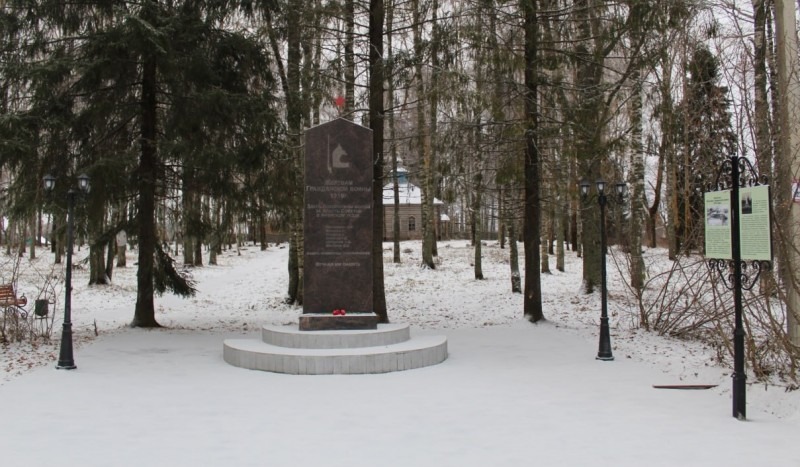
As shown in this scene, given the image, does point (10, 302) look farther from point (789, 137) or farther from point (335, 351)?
point (789, 137)

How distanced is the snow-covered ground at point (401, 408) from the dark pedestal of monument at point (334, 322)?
1384 millimetres

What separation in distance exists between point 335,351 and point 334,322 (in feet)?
2.94

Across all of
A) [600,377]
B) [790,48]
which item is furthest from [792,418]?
[790,48]

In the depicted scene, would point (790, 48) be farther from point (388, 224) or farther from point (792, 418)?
point (388, 224)

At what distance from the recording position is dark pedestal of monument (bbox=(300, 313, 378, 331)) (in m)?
10.4

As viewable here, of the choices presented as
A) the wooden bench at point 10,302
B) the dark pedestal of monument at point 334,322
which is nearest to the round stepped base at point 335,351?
the dark pedestal of monument at point 334,322

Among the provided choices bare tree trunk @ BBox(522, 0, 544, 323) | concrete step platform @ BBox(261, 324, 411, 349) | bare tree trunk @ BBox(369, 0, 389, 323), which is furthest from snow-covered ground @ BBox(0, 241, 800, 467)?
bare tree trunk @ BBox(369, 0, 389, 323)

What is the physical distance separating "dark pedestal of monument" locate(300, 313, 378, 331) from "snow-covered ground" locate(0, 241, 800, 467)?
4.54 feet

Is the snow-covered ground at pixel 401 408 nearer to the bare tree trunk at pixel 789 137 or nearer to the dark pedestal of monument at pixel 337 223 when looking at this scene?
the bare tree trunk at pixel 789 137

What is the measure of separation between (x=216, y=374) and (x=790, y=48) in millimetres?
8670

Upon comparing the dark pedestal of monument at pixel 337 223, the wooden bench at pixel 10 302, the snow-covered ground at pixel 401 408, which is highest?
the dark pedestal of monument at pixel 337 223

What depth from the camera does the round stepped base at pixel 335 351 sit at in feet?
30.1

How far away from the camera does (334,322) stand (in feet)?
34.2

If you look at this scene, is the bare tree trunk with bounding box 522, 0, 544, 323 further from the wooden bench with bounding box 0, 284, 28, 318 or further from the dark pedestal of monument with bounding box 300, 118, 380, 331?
the wooden bench with bounding box 0, 284, 28, 318
